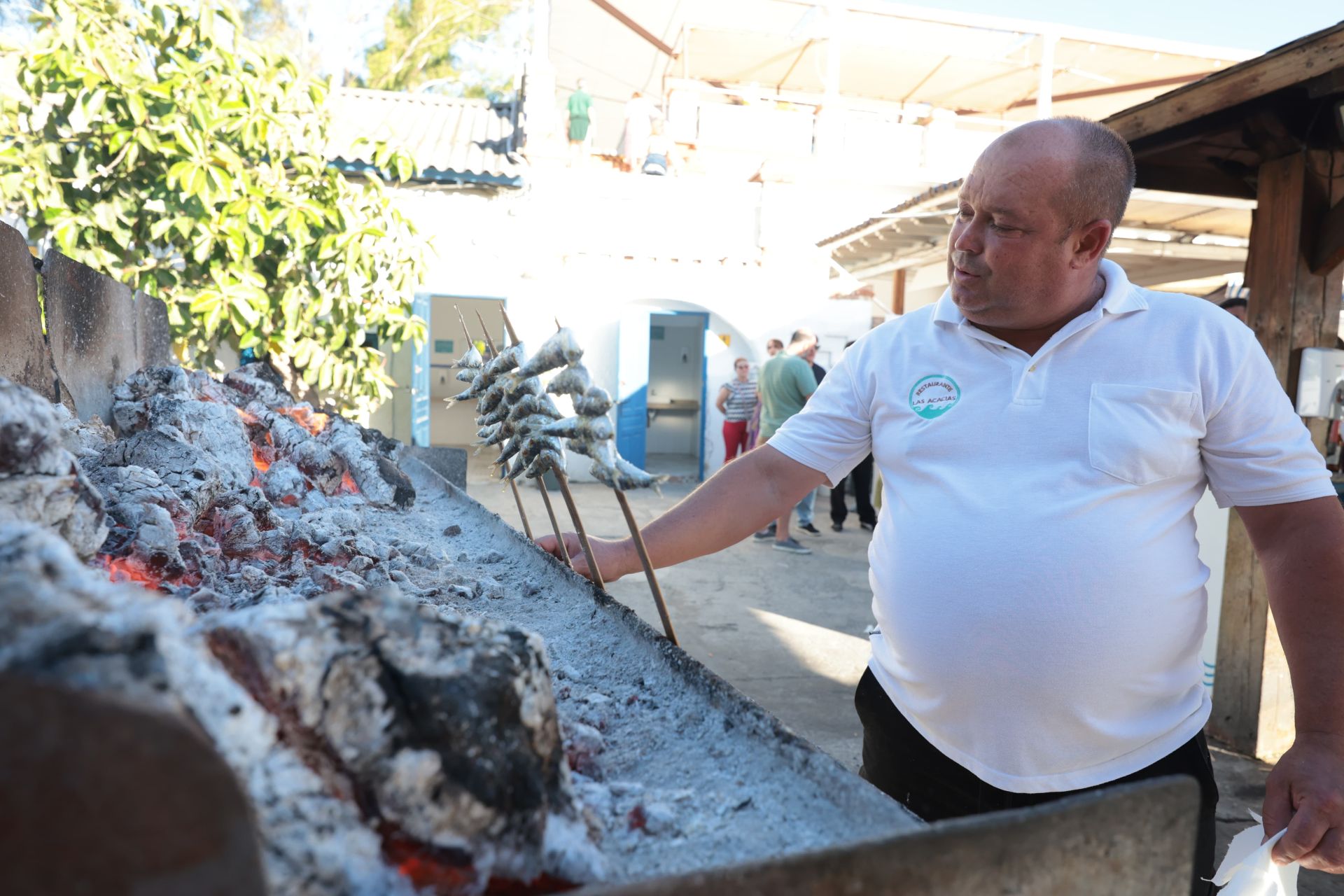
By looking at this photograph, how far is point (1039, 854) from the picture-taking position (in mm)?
787

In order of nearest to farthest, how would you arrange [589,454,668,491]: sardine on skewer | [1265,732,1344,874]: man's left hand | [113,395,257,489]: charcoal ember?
[1265,732,1344,874]: man's left hand, [589,454,668,491]: sardine on skewer, [113,395,257,489]: charcoal ember

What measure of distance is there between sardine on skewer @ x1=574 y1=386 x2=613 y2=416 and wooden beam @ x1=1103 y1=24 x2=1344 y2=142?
8.74 ft

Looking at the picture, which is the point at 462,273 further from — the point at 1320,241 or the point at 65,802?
the point at 65,802

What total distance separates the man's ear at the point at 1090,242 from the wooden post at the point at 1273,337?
242 cm

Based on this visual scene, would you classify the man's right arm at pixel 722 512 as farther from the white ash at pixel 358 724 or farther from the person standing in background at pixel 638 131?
the person standing in background at pixel 638 131

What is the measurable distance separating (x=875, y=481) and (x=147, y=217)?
6.18 metres

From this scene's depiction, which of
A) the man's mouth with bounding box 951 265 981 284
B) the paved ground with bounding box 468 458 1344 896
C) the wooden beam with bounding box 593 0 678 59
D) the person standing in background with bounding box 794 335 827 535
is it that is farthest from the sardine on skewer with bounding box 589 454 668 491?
the wooden beam with bounding box 593 0 678 59

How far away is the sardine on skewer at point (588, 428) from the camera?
69.0 inches

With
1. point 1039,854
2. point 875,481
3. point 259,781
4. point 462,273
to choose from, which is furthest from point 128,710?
point 462,273

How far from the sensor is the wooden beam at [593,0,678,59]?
14.2 m

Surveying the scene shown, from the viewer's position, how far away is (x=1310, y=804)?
1407mm

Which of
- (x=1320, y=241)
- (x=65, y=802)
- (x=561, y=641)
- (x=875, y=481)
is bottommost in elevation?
(x=875, y=481)

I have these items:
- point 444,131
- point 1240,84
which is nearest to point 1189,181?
point 1240,84

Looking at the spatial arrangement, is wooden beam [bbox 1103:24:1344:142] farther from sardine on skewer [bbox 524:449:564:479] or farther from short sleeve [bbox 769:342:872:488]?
sardine on skewer [bbox 524:449:564:479]
